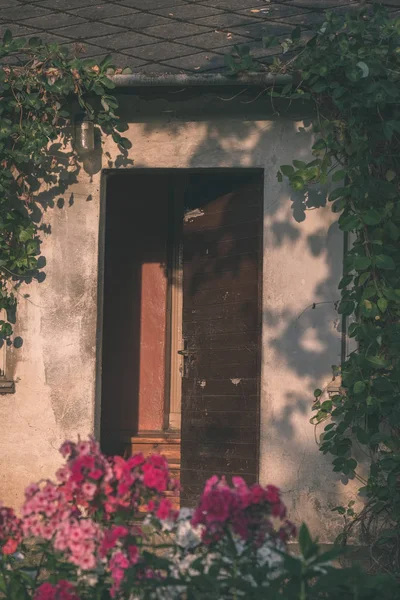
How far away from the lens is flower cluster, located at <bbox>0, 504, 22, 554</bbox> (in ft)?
13.3

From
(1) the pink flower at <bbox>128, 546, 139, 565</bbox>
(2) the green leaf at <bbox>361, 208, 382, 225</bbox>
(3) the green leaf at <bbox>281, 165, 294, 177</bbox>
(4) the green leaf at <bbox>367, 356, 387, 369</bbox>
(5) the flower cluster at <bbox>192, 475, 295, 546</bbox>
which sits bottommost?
(1) the pink flower at <bbox>128, 546, 139, 565</bbox>

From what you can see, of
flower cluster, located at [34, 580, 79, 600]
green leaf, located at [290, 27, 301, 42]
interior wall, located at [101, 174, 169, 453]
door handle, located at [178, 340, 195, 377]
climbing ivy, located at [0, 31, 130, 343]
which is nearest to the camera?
flower cluster, located at [34, 580, 79, 600]

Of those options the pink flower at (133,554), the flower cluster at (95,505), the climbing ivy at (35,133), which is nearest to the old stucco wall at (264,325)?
the climbing ivy at (35,133)

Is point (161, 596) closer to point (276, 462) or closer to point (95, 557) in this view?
point (95, 557)

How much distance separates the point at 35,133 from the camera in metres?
7.77

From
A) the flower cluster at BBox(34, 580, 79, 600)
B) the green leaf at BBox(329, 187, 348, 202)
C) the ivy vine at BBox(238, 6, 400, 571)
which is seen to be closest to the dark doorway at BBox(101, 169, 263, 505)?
the ivy vine at BBox(238, 6, 400, 571)

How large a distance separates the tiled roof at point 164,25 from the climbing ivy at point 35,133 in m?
0.40

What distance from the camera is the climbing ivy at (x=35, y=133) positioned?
773 cm

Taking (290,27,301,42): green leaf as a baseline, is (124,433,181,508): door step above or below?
below

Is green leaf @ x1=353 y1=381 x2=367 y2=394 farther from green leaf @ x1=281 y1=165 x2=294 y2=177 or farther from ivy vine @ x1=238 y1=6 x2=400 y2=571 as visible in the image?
green leaf @ x1=281 y1=165 x2=294 y2=177

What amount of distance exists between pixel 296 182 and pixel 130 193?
3.20 m

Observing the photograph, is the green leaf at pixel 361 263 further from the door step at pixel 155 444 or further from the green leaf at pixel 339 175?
the door step at pixel 155 444

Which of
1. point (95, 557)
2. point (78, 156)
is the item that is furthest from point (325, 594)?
point (78, 156)

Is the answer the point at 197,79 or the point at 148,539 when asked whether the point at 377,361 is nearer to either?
the point at 197,79
